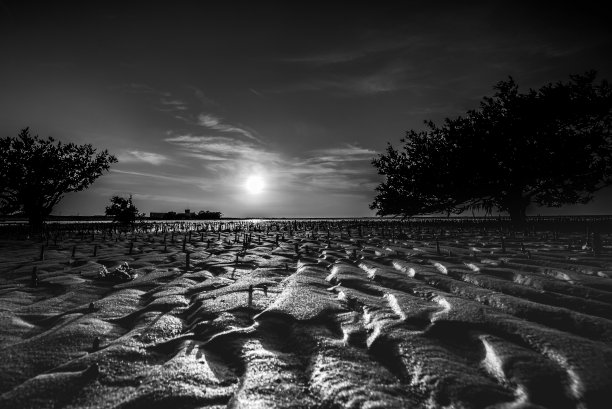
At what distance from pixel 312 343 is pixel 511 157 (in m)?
22.2

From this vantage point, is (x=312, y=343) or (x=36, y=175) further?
(x=36, y=175)

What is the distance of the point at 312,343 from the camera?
9.97 ft

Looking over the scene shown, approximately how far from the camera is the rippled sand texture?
2197 millimetres

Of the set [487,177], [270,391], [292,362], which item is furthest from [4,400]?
[487,177]

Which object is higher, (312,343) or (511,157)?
(511,157)

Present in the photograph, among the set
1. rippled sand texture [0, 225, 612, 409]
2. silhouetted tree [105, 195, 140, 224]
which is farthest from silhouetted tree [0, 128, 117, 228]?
rippled sand texture [0, 225, 612, 409]

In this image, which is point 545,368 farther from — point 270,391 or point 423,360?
point 270,391

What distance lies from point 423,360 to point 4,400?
3.10m

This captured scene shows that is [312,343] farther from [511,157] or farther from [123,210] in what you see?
[123,210]

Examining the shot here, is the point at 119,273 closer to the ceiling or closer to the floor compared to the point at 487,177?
closer to the floor

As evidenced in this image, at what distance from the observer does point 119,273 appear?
6352 millimetres

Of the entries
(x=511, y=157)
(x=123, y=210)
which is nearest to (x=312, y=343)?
(x=511, y=157)

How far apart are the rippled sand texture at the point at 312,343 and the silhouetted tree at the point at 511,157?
17.1m

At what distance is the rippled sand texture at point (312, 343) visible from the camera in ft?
7.21
